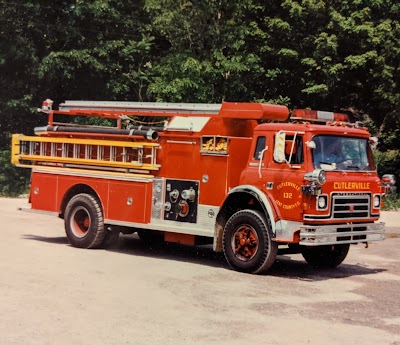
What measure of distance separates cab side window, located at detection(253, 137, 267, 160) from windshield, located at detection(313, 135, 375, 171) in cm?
91

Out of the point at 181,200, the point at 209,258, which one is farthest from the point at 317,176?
the point at 209,258

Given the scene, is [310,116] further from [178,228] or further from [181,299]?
[181,299]

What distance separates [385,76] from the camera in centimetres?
3491

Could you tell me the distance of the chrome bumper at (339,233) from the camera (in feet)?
39.1

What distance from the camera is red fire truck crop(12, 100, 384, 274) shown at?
12.3 meters

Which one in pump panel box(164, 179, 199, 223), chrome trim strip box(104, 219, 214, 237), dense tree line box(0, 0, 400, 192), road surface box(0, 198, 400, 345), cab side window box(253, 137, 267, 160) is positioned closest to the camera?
road surface box(0, 198, 400, 345)

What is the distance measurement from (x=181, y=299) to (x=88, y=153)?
20.1ft

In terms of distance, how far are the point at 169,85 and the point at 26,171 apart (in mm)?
7537

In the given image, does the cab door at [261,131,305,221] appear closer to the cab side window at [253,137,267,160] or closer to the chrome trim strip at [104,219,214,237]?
the cab side window at [253,137,267,160]

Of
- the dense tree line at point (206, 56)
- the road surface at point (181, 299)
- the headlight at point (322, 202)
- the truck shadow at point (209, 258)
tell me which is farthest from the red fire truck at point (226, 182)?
the dense tree line at point (206, 56)

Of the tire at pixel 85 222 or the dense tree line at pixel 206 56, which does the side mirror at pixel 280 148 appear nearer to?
the tire at pixel 85 222

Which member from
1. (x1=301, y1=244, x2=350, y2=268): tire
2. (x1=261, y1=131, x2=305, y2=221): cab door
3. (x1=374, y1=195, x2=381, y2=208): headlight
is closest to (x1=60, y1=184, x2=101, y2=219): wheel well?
(x1=261, y1=131, x2=305, y2=221): cab door

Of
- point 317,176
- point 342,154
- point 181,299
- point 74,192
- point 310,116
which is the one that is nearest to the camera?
point 181,299

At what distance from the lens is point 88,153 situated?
15.3 m
